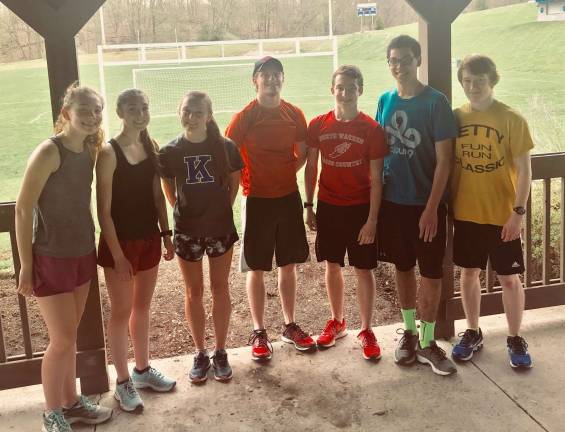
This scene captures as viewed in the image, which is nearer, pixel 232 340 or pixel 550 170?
pixel 550 170

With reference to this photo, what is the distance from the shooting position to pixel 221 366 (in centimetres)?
322

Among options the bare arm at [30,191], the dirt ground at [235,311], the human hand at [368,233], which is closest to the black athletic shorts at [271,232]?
the human hand at [368,233]

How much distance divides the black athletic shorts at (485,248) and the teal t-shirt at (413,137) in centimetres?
30

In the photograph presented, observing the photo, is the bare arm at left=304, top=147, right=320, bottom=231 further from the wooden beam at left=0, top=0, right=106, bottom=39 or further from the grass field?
the grass field

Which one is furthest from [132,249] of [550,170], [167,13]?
[167,13]

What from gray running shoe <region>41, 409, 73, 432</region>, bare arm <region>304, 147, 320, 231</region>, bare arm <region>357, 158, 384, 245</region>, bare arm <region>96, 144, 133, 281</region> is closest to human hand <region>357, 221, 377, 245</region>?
bare arm <region>357, 158, 384, 245</region>

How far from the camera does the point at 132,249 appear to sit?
279 centimetres

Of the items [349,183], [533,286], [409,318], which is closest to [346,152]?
[349,183]

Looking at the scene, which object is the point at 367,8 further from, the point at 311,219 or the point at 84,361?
the point at 84,361

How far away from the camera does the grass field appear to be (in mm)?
24703

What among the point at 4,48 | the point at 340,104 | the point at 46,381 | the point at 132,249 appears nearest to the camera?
the point at 46,381

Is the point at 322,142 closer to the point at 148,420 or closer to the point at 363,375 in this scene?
the point at 363,375

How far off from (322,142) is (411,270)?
849 millimetres

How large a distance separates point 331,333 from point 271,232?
0.76m
